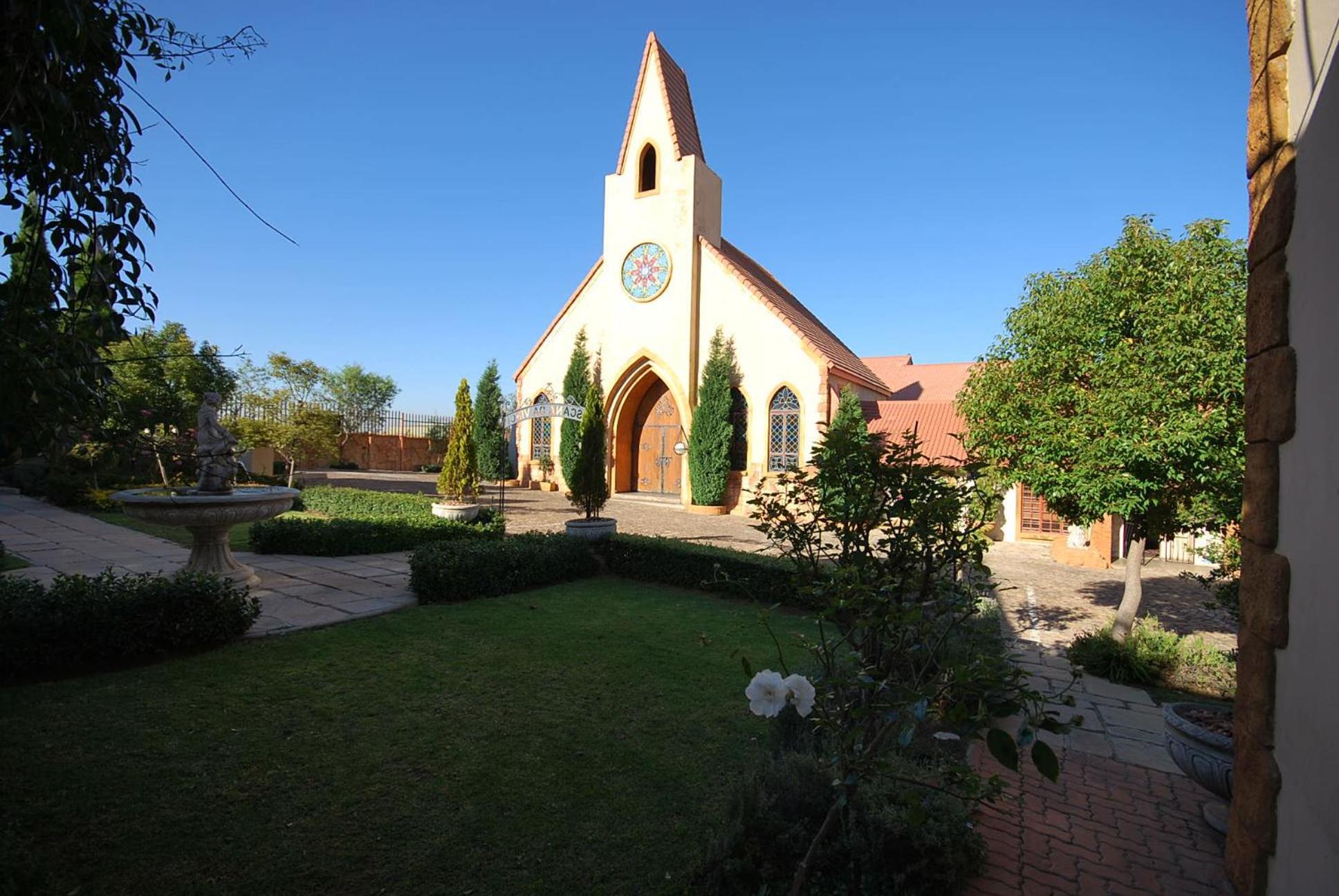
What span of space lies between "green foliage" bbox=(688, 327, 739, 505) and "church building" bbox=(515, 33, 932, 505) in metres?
0.58

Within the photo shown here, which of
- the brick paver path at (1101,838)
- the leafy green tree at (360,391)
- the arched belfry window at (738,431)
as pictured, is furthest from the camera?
the leafy green tree at (360,391)

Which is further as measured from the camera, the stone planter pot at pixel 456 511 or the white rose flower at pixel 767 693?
the stone planter pot at pixel 456 511

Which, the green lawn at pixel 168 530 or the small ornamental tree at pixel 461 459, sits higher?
the small ornamental tree at pixel 461 459

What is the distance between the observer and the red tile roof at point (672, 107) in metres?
21.7

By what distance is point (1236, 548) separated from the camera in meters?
5.32

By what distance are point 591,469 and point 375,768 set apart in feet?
26.2

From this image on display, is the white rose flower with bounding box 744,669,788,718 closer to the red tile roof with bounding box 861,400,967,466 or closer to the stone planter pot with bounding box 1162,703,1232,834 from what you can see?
the stone planter pot with bounding box 1162,703,1232,834

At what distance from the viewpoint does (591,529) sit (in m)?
11.2

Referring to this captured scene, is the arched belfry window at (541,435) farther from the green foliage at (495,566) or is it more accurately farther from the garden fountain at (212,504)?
the garden fountain at (212,504)

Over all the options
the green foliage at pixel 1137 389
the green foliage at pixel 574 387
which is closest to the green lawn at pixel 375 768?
the green foliage at pixel 1137 389

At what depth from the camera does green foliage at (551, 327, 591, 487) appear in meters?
22.5

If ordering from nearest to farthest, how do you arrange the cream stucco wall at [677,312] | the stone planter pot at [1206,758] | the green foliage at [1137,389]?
1. the stone planter pot at [1206,758]
2. the green foliage at [1137,389]
3. the cream stucco wall at [677,312]

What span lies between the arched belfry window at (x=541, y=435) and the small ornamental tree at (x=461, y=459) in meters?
9.03

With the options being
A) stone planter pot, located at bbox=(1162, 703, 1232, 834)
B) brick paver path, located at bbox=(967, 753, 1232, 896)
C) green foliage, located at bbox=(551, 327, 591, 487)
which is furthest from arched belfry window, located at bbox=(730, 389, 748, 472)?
stone planter pot, located at bbox=(1162, 703, 1232, 834)
